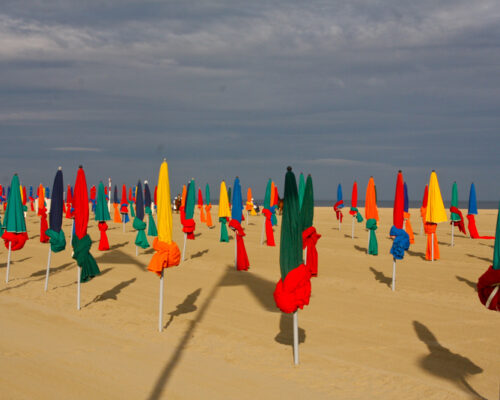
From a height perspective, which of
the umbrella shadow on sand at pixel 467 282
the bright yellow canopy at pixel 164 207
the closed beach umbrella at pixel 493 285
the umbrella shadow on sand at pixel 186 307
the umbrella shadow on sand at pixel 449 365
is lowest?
the umbrella shadow on sand at pixel 467 282

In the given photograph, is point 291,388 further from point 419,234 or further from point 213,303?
point 419,234

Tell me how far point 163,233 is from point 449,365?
18.8 feet

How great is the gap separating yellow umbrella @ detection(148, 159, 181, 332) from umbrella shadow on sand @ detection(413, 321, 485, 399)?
5.02 metres

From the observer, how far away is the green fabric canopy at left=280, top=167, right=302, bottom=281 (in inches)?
319

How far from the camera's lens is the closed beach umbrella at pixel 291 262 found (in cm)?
804

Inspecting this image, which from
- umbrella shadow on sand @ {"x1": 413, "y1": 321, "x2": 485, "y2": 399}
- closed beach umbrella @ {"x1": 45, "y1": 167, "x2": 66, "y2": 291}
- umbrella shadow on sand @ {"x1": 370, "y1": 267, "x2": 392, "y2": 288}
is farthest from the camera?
umbrella shadow on sand @ {"x1": 370, "y1": 267, "x2": 392, "y2": 288}

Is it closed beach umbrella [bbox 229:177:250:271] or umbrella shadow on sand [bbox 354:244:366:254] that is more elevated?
closed beach umbrella [bbox 229:177:250:271]

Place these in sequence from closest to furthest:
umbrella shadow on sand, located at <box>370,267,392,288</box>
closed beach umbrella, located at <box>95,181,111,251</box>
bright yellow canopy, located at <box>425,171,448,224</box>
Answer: umbrella shadow on sand, located at <box>370,267,392,288</box>, bright yellow canopy, located at <box>425,171,448,224</box>, closed beach umbrella, located at <box>95,181,111,251</box>

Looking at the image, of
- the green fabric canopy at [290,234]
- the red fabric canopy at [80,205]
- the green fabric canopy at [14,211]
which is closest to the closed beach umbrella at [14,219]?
the green fabric canopy at [14,211]

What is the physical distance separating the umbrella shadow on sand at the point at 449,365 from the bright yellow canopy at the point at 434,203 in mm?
7814

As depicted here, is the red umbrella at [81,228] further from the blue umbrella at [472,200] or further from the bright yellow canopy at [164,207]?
the blue umbrella at [472,200]

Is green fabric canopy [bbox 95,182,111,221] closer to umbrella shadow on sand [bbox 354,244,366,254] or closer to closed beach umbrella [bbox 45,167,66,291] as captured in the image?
closed beach umbrella [bbox 45,167,66,291]

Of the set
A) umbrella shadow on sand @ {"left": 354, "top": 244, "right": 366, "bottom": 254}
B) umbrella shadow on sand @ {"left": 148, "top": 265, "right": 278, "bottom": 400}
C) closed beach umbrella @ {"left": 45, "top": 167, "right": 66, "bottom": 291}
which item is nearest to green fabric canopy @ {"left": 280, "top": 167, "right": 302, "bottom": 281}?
umbrella shadow on sand @ {"left": 148, "top": 265, "right": 278, "bottom": 400}

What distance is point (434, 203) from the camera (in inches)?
667
